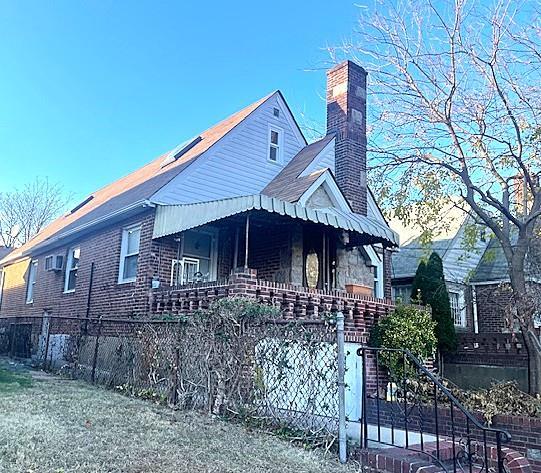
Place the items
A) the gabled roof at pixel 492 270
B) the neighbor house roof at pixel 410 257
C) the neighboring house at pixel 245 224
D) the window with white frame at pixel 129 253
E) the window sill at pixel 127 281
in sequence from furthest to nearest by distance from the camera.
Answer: the neighbor house roof at pixel 410 257
the gabled roof at pixel 492 270
the window with white frame at pixel 129 253
the window sill at pixel 127 281
the neighboring house at pixel 245 224

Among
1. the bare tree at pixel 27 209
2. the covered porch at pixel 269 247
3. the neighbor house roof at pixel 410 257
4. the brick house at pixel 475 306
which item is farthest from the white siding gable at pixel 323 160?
the bare tree at pixel 27 209

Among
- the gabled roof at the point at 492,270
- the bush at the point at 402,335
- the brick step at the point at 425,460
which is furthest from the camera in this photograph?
the gabled roof at the point at 492,270

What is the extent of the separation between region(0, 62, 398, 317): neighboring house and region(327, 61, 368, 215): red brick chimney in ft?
0.09

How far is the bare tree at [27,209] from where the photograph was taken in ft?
131

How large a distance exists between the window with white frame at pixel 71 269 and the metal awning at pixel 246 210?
485 cm

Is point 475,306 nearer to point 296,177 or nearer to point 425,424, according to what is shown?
point 296,177

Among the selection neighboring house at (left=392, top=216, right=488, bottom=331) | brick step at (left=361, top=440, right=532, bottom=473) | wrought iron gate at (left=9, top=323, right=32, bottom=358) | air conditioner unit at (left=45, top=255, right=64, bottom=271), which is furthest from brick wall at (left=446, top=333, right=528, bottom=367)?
air conditioner unit at (left=45, top=255, right=64, bottom=271)

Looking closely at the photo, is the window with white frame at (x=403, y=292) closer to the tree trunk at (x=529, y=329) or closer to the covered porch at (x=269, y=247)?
the covered porch at (x=269, y=247)

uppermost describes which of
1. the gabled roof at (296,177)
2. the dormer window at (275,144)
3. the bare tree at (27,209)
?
the bare tree at (27,209)

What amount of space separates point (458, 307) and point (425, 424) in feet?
45.3

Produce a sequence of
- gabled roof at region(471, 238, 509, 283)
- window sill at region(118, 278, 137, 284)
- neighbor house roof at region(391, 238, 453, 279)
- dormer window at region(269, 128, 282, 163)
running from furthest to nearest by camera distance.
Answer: neighbor house roof at region(391, 238, 453, 279)
gabled roof at region(471, 238, 509, 283)
dormer window at region(269, 128, 282, 163)
window sill at region(118, 278, 137, 284)

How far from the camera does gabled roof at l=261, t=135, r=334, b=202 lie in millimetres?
12211

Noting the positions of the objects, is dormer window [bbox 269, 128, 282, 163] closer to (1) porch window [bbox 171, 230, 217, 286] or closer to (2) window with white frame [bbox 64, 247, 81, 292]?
(1) porch window [bbox 171, 230, 217, 286]

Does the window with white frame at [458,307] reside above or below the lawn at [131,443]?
above
